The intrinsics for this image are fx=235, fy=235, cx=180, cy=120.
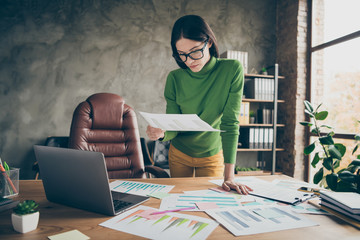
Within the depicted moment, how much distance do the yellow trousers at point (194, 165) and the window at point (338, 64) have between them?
2238mm

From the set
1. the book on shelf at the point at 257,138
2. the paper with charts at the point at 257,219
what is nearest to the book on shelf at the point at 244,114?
the book on shelf at the point at 257,138

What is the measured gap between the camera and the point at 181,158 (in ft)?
4.98

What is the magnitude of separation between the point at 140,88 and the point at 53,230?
2.99 meters

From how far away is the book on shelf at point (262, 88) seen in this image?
347 cm

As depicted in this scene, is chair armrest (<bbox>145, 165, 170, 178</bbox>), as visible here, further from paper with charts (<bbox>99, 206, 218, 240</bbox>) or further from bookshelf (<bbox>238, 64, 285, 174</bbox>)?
bookshelf (<bbox>238, 64, 285, 174</bbox>)

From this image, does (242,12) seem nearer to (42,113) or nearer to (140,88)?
(140,88)

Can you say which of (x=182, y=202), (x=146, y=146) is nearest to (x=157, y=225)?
(x=182, y=202)

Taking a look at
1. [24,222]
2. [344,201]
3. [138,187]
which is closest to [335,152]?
[344,201]

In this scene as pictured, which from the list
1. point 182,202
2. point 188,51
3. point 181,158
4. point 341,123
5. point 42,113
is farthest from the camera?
point 42,113

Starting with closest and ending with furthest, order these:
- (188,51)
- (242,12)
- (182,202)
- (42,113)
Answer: (182,202) → (188,51) → (42,113) → (242,12)

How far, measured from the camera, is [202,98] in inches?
57.2

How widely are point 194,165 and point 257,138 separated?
7.35 ft

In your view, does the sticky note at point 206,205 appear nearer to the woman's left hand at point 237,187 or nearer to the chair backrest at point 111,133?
the woman's left hand at point 237,187

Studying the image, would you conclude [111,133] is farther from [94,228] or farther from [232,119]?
[94,228]
